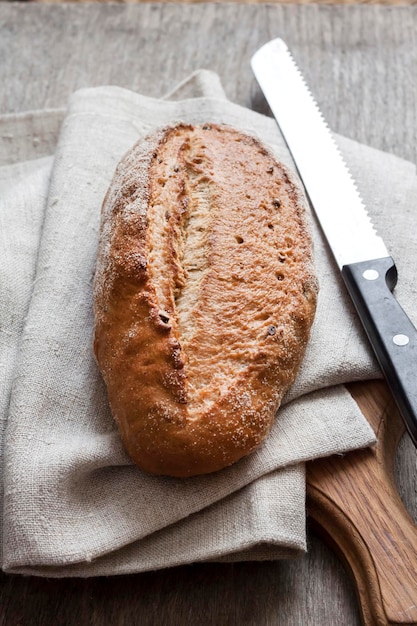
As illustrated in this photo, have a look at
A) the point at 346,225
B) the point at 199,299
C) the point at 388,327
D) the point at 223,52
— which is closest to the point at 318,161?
the point at 346,225

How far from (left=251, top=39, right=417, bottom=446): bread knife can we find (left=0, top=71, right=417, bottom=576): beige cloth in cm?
7

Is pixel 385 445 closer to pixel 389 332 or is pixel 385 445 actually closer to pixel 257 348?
pixel 389 332

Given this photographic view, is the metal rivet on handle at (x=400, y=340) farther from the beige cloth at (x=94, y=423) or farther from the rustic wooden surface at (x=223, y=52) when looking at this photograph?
the rustic wooden surface at (x=223, y=52)

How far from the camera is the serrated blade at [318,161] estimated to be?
1943 millimetres

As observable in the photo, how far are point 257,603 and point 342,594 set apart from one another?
0.19 meters

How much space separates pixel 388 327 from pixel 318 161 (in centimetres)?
61

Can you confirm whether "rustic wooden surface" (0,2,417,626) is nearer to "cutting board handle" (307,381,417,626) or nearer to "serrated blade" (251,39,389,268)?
"serrated blade" (251,39,389,268)

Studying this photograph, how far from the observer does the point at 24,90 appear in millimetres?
2658

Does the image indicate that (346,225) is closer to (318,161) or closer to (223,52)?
(318,161)

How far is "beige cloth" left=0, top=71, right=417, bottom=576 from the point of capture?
1.55 metres

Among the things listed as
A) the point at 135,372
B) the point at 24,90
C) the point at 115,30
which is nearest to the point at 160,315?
the point at 135,372

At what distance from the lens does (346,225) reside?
1.98 metres

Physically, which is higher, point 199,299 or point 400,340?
point 199,299

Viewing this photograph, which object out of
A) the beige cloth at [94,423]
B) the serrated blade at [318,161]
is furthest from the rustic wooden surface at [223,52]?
the beige cloth at [94,423]
